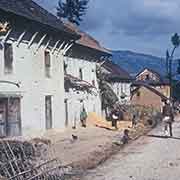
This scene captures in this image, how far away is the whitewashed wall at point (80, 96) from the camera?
37.7m

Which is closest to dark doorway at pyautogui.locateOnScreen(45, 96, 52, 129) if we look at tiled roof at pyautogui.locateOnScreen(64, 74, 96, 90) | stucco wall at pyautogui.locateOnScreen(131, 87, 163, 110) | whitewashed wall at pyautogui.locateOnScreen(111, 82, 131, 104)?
tiled roof at pyautogui.locateOnScreen(64, 74, 96, 90)

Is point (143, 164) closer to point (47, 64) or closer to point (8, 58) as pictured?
point (8, 58)

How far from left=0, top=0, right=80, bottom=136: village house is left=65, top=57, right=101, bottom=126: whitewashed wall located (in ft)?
16.7

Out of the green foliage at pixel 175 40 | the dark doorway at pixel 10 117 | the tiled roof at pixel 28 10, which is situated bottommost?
the dark doorway at pixel 10 117

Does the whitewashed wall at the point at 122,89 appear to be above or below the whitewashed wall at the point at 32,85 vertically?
above

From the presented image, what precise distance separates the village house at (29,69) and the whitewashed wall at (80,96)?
200 inches

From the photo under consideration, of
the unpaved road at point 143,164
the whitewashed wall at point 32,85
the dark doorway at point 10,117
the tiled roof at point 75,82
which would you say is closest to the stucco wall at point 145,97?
the tiled roof at point 75,82

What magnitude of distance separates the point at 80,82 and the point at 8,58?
15051mm

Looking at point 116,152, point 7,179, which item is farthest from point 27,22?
point 7,179

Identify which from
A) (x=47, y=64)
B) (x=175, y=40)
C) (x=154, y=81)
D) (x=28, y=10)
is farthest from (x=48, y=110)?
(x=154, y=81)

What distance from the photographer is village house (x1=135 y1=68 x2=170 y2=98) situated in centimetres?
8925

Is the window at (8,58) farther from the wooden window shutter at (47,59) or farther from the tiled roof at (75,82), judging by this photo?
the tiled roof at (75,82)

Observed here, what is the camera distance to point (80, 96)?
4034cm

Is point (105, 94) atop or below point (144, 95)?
below
